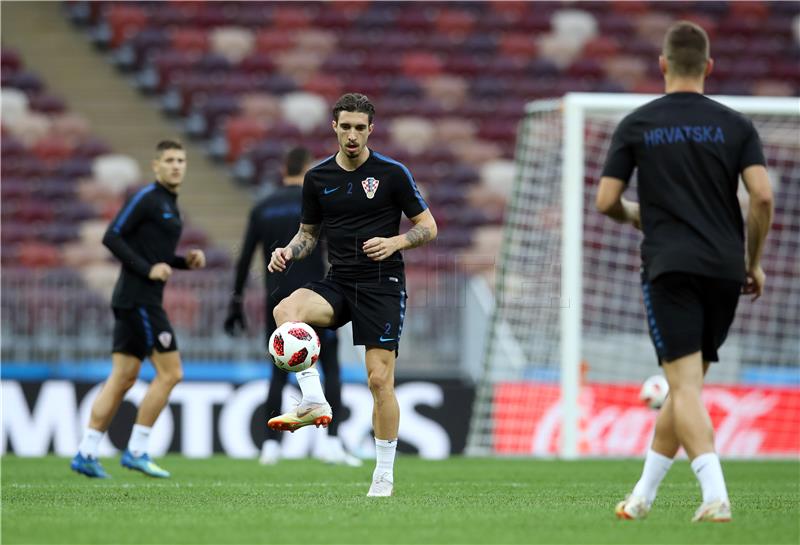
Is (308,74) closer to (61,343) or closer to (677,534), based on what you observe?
(61,343)

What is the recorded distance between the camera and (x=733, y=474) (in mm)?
10023

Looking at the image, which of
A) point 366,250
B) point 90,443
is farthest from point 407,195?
point 90,443

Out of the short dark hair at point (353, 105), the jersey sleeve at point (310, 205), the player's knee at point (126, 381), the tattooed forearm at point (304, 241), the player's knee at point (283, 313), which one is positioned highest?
the short dark hair at point (353, 105)

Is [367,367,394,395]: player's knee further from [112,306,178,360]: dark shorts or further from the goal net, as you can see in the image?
the goal net

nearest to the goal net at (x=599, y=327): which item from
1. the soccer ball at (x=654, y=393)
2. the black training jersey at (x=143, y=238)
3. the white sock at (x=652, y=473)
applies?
the soccer ball at (x=654, y=393)

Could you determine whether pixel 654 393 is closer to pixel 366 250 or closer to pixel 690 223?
pixel 366 250

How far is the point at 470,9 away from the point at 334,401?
43.6 ft

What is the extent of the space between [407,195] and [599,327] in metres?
6.55

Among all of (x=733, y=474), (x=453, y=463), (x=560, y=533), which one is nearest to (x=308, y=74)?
(x=453, y=463)

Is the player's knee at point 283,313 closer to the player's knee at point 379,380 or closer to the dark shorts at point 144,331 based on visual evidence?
the player's knee at point 379,380

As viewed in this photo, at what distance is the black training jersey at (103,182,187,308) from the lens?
9.41 metres

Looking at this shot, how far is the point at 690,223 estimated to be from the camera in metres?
5.78

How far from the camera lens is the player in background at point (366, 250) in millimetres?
7203

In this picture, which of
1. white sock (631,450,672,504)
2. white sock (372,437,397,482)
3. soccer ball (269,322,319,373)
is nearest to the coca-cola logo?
white sock (372,437,397,482)
